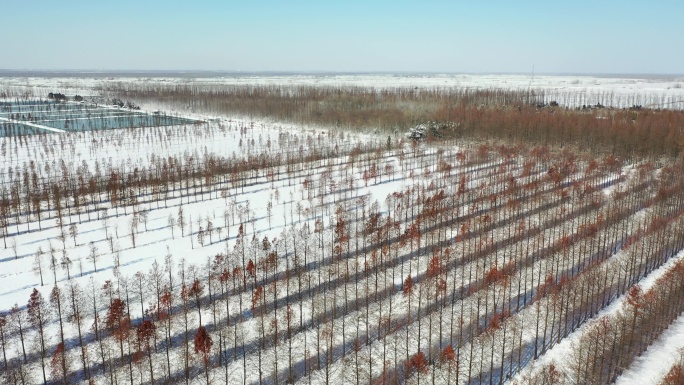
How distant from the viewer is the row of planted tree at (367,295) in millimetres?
9531

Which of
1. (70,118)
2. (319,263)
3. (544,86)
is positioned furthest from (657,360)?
(544,86)

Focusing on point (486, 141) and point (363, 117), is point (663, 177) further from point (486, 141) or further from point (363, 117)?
point (363, 117)

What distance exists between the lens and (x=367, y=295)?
38.8 feet

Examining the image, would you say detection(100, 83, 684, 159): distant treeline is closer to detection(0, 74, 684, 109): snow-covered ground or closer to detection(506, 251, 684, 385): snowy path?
detection(0, 74, 684, 109): snow-covered ground

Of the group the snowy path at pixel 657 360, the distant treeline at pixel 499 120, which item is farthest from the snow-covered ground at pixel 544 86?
the snowy path at pixel 657 360

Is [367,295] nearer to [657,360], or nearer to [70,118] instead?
[657,360]

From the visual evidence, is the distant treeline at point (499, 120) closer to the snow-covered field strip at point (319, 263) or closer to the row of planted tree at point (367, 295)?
the snow-covered field strip at point (319, 263)

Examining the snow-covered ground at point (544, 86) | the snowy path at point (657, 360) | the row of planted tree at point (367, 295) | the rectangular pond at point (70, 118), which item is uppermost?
the snow-covered ground at point (544, 86)

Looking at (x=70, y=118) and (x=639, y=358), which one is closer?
(x=639, y=358)

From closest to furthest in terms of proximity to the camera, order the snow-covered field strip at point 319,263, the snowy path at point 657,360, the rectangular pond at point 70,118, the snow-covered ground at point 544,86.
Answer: the snowy path at point 657,360 → the snow-covered field strip at point 319,263 → the rectangular pond at point 70,118 → the snow-covered ground at point 544,86

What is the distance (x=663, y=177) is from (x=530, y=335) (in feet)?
51.0

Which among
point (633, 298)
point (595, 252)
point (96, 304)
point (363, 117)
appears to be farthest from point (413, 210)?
point (363, 117)

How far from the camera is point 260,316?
1106 centimetres

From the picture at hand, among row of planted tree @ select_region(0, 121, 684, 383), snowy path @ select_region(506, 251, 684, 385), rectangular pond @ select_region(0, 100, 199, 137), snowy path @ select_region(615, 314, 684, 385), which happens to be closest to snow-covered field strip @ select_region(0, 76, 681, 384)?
row of planted tree @ select_region(0, 121, 684, 383)
